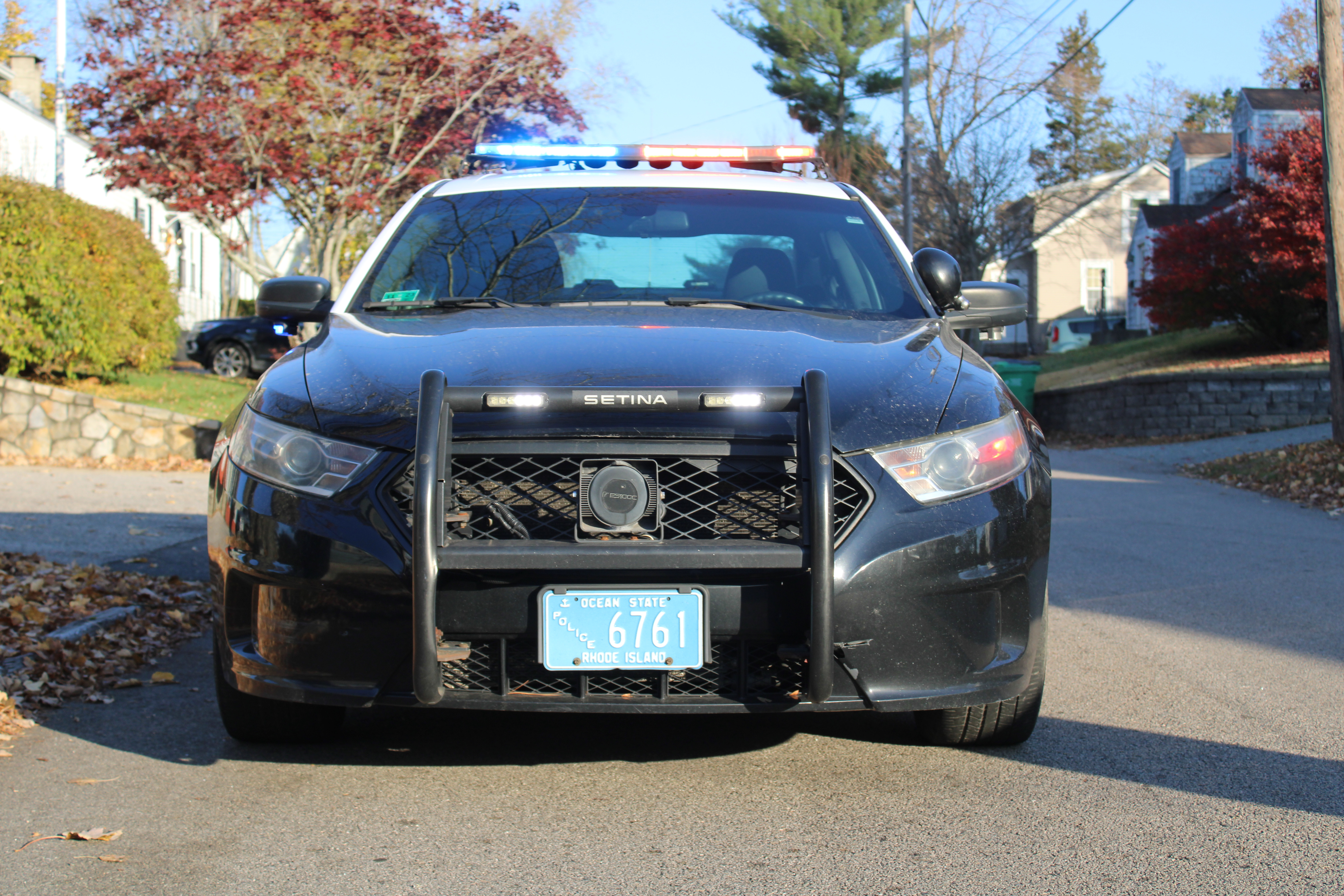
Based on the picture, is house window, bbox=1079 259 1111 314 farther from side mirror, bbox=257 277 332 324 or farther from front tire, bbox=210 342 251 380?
side mirror, bbox=257 277 332 324

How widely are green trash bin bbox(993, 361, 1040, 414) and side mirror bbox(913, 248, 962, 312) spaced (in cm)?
1737

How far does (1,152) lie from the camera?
26391mm

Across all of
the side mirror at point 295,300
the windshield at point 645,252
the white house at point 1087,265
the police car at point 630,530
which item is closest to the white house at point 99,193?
the side mirror at point 295,300

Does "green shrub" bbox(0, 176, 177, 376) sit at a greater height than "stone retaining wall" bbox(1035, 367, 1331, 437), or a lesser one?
greater

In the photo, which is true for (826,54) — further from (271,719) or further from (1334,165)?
(271,719)

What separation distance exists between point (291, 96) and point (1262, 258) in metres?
16.2

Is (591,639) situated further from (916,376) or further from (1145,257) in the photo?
(1145,257)

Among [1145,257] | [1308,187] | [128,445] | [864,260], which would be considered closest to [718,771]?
[864,260]

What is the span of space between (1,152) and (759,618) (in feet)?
90.3

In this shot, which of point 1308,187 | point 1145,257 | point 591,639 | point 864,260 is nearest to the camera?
point 591,639

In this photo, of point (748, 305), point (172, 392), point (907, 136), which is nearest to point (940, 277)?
point (748, 305)

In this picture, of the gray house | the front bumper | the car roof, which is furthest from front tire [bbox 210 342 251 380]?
the gray house

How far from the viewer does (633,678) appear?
3.18 metres

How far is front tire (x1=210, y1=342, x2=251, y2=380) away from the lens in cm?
2473
